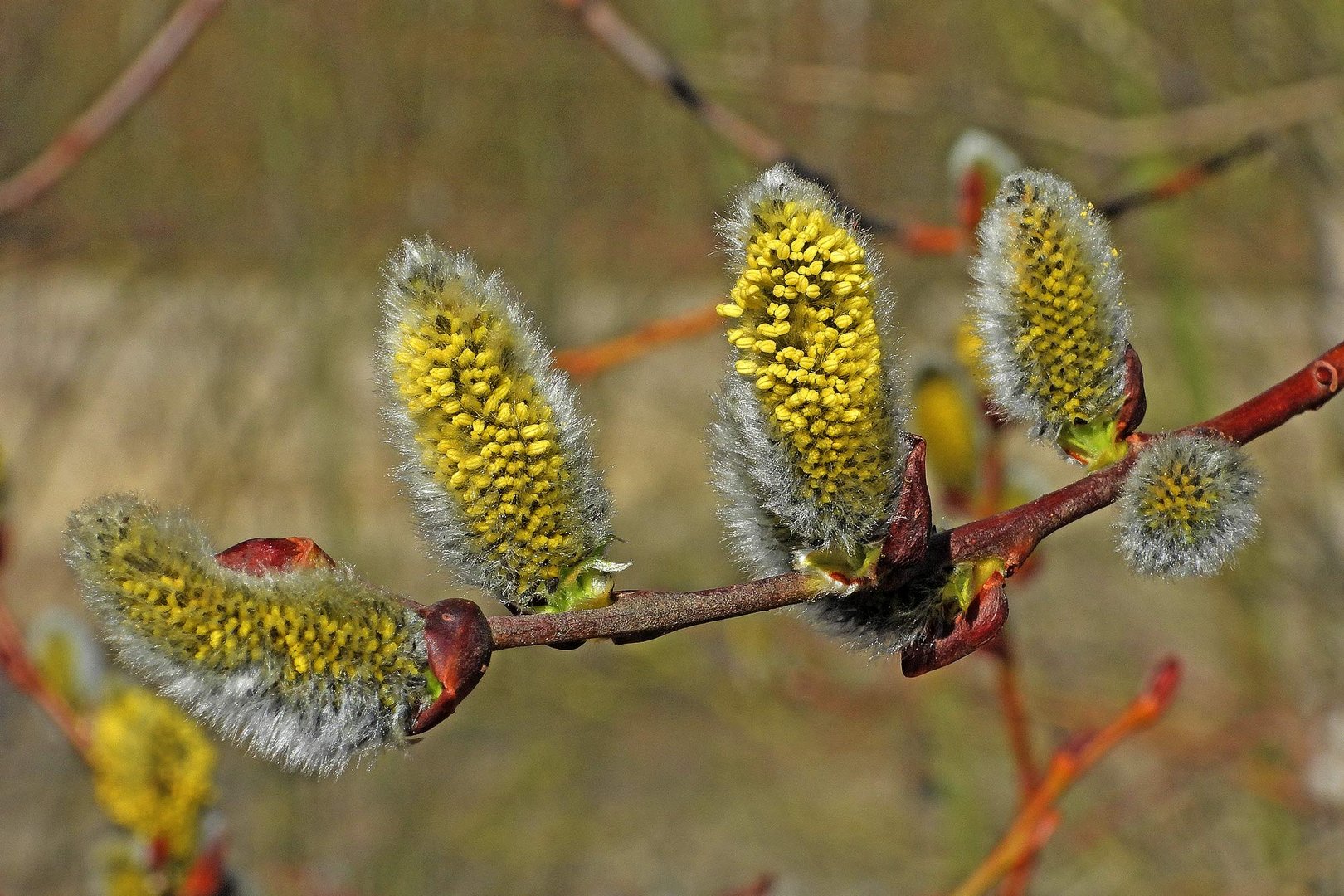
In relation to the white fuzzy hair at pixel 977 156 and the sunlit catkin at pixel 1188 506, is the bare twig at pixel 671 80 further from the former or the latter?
the sunlit catkin at pixel 1188 506

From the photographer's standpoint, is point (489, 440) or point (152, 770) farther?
point (152, 770)

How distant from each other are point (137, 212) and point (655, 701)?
160 cm

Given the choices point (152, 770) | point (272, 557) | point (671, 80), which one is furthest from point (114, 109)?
point (272, 557)

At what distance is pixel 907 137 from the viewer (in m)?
2.65

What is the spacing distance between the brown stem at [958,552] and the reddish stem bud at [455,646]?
0.05 ft

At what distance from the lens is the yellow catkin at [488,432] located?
1.69ft

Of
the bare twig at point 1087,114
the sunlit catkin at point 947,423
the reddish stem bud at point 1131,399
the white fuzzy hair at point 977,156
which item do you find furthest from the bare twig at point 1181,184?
the bare twig at point 1087,114

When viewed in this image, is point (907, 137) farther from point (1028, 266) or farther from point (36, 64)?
point (1028, 266)

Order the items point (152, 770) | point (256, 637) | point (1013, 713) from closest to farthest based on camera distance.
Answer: point (256, 637) < point (152, 770) < point (1013, 713)

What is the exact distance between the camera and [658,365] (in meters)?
3.35

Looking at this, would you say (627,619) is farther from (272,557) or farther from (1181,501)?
(1181,501)

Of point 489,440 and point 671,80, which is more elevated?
point 671,80

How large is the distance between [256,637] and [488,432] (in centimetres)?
12

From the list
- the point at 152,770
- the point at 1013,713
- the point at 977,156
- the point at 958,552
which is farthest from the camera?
the point at 1013,713
